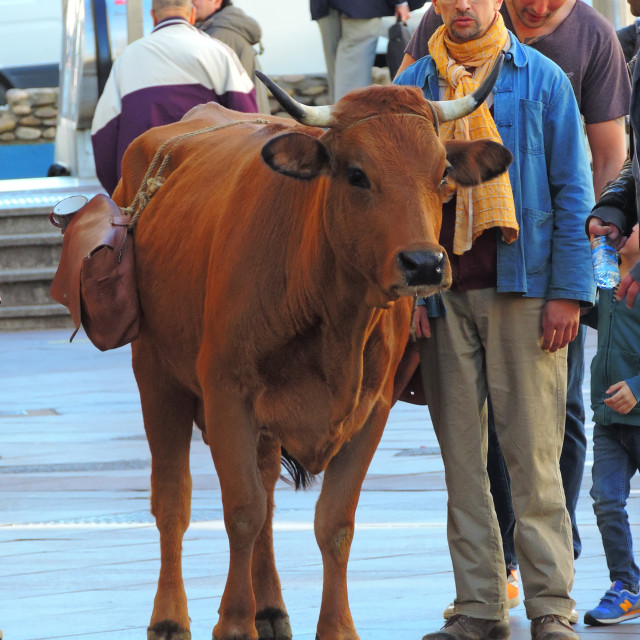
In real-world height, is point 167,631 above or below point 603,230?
below

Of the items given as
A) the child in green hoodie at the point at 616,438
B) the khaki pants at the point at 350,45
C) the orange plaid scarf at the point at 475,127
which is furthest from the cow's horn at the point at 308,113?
the khaki pants at the point at 350,45

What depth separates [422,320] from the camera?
17.7 feet

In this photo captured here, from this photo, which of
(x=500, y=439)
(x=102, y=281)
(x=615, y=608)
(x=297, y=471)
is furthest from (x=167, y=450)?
(x=615, y=608)

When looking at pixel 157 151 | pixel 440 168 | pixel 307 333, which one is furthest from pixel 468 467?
pixel 157 151

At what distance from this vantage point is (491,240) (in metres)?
5.30

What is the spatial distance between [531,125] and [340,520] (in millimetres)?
1501

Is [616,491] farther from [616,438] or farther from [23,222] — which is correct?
[23,222]

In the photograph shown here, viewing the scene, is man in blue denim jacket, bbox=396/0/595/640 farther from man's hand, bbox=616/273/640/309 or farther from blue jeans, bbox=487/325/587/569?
blue jeans, bbox=487/325/587/569

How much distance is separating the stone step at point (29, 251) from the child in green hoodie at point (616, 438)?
10.7 metres

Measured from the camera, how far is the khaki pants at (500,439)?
529 centimetres

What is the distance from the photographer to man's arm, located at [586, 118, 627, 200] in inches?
241

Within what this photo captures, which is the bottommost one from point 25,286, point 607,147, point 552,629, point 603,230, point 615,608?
point 25,286

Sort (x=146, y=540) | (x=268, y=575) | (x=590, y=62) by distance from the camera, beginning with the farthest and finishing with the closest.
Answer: (x=146, y=540) → (x=590, y=62) → (x=268, y=575)

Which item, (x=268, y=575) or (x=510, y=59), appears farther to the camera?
(x=268, y=575)
